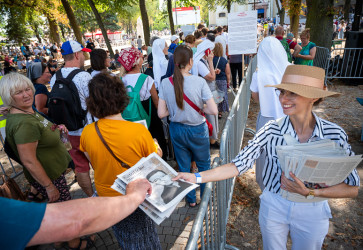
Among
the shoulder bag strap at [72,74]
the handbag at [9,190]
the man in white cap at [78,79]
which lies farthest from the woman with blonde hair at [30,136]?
the shoulder bag strap at [72,74]

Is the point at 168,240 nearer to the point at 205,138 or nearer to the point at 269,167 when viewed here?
the point at 205,138

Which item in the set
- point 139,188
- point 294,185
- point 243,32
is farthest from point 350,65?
point 139,188

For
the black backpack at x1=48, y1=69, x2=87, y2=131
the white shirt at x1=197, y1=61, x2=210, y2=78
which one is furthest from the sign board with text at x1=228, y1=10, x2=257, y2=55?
the black backpack at x1=48, y1=69, x2=87, y2=131

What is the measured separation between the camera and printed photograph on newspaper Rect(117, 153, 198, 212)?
1483 mm

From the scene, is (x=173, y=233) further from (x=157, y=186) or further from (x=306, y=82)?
(x=306, y=82)

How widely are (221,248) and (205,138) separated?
4.63ft

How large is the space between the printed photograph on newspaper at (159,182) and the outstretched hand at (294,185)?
670mm

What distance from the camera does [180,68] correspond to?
3104 millimetres

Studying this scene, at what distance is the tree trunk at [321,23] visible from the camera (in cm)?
907

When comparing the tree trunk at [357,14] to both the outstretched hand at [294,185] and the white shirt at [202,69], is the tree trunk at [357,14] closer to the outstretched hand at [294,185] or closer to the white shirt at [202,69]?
the white shirt at [202,69]

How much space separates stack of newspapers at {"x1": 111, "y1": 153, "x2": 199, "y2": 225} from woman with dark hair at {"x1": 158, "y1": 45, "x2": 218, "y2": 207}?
1475mm

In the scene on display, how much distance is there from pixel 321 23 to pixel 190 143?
896 cm

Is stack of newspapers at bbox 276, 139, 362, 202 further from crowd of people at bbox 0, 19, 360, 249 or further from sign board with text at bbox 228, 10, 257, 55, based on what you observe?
sign board with text at bbox 228, 10, 257, 55

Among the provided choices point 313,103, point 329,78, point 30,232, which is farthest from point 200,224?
point 329,78
